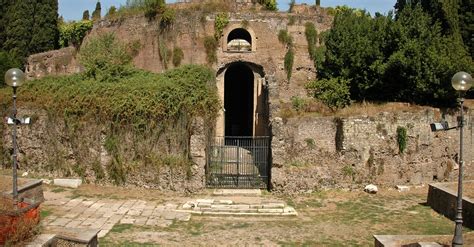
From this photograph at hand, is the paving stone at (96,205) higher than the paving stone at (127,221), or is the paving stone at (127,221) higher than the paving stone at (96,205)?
the paving stone at (96,205)

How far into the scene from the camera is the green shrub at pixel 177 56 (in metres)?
25.0

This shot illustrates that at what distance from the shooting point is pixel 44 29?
111ft

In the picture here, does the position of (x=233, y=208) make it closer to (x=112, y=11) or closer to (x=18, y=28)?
(x=112, y=11)

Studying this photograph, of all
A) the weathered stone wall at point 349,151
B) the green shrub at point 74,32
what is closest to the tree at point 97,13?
the green shrub at point 74,32

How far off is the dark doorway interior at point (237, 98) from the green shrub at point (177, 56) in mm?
6706

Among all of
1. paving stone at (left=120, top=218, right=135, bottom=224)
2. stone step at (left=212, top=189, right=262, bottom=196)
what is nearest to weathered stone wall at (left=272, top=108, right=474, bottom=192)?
stone step at (left=212, top=189, right=262, bottom=196)

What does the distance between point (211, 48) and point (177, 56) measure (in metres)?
1.73

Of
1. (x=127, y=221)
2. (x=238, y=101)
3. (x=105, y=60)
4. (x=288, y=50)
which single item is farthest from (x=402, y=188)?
(x=238, y=101)

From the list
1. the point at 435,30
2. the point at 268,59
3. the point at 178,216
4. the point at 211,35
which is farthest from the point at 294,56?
the point at 178,216

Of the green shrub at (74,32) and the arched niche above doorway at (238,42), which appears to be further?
the green shrub at (74,32)

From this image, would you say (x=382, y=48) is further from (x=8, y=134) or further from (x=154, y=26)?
(x=8, y=134)

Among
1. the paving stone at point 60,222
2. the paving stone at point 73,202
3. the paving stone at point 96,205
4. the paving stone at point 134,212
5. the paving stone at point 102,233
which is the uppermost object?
the paving stone at point 73,202

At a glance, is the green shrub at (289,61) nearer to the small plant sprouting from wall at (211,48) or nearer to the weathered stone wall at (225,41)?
the weathered stone wall at (225,41)

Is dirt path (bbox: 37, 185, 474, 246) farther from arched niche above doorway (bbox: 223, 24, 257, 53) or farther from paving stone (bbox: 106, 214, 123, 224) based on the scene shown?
arched niche above doorway (bbox: 223, 24, 257, 53)
